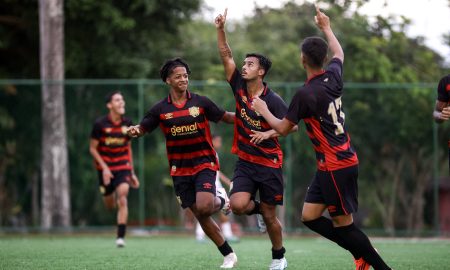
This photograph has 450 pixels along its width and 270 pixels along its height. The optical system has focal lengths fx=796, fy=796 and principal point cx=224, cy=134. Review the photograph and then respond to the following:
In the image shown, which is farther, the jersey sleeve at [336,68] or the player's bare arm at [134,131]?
the player's bare arm at [134,131]

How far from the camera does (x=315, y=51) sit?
6727mm

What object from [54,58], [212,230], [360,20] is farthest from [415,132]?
[212,230]

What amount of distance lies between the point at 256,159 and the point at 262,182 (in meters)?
0.24

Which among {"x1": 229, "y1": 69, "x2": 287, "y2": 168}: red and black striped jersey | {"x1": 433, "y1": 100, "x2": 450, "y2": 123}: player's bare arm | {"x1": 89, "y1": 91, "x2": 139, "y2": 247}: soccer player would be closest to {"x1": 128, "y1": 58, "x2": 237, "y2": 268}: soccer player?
{"x1": 229, "y1": 69, "x2": 287, "y2": 168}: red and black striped jersey

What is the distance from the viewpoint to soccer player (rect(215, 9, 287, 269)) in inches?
313

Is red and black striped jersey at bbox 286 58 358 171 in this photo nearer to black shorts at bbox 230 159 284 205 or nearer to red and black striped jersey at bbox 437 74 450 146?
black shorts at bbox 230 159 284 205

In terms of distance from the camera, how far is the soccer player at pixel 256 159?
26.1 feet

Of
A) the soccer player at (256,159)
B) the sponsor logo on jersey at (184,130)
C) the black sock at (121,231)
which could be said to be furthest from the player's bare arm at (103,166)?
the soccer player at (256,159)

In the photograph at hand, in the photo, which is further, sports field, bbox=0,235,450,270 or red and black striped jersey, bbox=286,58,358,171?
Result: sports field, bbox=0,235,450,270

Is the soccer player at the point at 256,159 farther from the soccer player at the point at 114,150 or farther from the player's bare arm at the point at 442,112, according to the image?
the soccer player at the point at 114,150

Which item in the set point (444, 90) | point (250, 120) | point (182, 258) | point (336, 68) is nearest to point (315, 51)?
point (336, 68)

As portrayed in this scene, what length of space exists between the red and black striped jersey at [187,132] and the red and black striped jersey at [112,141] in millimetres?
4150

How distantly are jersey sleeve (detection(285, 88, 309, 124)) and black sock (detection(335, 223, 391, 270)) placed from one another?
3.48 feet

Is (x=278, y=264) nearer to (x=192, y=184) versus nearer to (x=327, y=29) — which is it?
(x=192, y=184)
